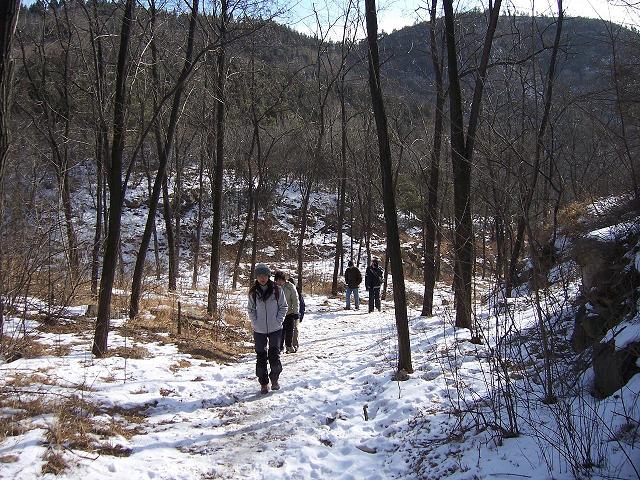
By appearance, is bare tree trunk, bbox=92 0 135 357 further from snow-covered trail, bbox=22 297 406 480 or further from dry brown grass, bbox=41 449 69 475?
dry brown grass, bbox=41 449 69 475

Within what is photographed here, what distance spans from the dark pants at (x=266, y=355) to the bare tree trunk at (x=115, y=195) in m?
2.49

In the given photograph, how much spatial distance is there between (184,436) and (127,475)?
109cm

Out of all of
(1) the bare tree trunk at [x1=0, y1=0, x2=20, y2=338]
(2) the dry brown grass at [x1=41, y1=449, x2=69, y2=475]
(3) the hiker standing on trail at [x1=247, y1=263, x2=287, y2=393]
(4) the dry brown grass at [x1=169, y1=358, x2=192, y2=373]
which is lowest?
(4) the dry brown grass at [x1=169, y1=358, x2=192, y2=373]

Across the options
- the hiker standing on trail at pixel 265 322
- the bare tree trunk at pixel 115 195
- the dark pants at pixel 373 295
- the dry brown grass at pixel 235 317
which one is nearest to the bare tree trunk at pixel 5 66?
the hiker standing on trail at pixel 265 322

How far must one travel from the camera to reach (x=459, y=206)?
907 centimetres

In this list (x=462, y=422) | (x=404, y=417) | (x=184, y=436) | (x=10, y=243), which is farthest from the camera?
(x=10, y=243)

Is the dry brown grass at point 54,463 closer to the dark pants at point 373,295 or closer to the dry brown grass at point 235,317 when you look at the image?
the dry brown grass at point 235,317

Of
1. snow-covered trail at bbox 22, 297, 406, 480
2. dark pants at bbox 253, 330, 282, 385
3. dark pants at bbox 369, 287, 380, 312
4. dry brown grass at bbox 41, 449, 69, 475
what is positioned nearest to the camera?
dry brown grass at bbox 41, 449, 69, 475

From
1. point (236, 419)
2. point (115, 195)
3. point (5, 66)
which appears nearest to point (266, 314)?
point (236, 419)

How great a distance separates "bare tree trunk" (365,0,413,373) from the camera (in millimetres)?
7047

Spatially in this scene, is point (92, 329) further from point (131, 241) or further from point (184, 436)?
point (131, 241)

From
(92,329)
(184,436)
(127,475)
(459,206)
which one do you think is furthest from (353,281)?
(127,475)

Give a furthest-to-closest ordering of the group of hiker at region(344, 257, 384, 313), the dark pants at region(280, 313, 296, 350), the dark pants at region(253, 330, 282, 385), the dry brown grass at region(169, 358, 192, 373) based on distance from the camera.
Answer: the group of hiker at region(344, 257, 384, 313), the dark pants at region(280, 313, 296, 350), the dry brown grass at region(169, 358, 192, 373), the dark pants at region(253, 330, 282, 385)

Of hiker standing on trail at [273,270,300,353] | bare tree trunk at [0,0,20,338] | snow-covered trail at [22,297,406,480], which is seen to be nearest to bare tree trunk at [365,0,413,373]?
snow-covered trail at [22,297,406,480]
